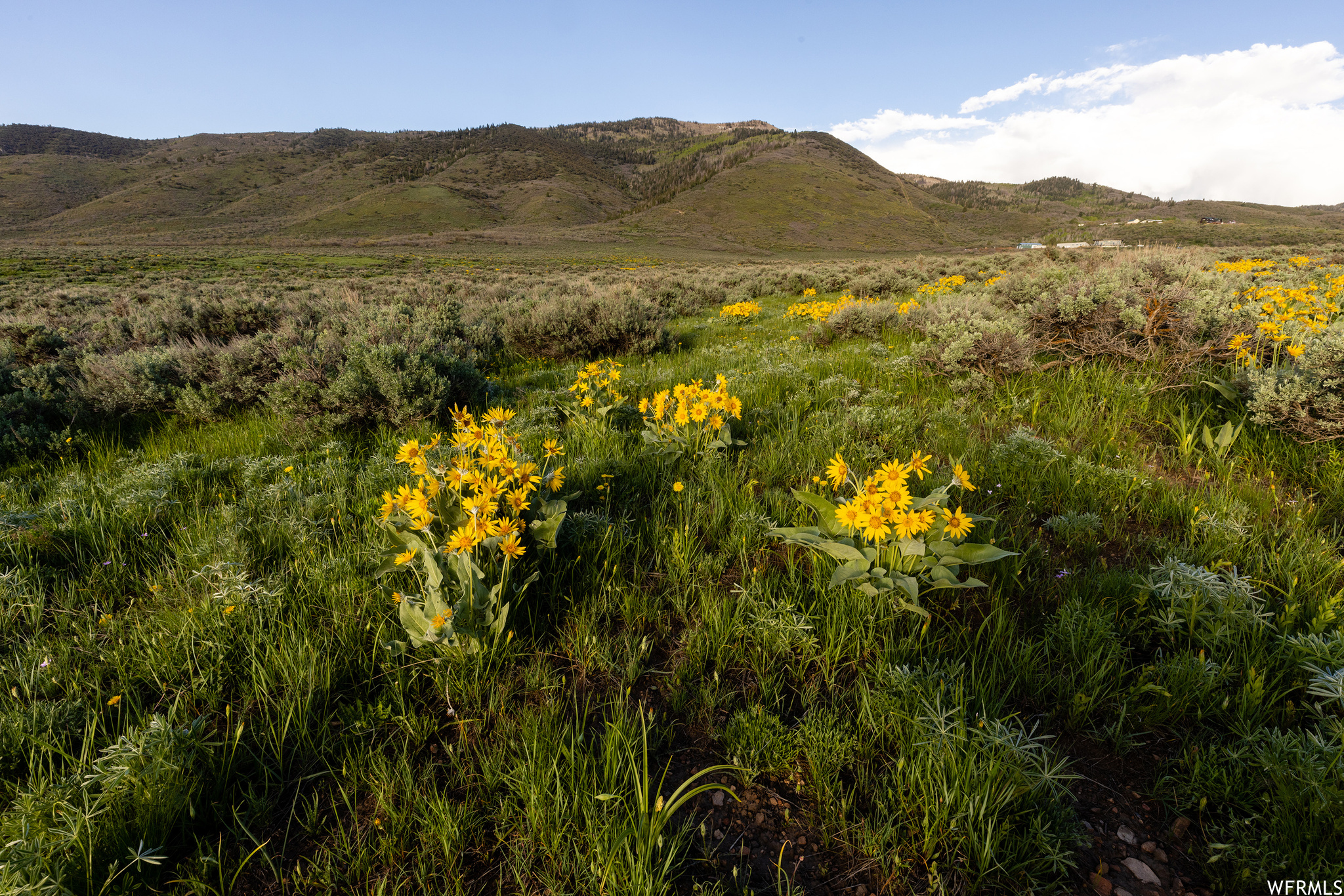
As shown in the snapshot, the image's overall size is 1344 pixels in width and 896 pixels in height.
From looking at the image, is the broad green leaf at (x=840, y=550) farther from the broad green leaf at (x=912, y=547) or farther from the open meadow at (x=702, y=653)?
the broad green leaf at (x=912, y=547)

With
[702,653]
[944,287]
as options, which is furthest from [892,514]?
[944,287]

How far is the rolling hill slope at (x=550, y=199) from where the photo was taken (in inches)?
3420

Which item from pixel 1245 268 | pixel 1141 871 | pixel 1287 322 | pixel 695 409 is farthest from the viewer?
pixel 1245 268

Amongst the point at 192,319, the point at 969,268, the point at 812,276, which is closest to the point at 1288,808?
the point at 192,319

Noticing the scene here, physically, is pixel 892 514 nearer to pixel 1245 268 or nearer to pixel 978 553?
pixel 978 553

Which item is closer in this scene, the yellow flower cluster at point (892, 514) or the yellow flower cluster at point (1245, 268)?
the yellow flower cluster at point (892, 514)

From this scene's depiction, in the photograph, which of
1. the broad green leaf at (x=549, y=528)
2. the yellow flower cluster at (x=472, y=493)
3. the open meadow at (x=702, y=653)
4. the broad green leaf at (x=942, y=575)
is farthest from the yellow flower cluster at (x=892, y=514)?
the yellow flower cluster at (x=472, y=493)

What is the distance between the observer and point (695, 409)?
3.28m

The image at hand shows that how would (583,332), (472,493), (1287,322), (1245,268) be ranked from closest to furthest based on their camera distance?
(472,493)
(1287,322)
(1245,268)
(583,332)

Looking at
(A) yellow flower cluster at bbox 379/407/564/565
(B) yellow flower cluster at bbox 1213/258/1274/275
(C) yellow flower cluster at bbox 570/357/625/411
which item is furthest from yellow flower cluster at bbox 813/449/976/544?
(B) yellow flower cluster at bbox 1213/258/1274/275

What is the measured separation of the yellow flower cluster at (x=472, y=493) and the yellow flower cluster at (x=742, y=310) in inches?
301

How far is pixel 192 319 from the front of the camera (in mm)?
8031

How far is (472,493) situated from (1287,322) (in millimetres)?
5881

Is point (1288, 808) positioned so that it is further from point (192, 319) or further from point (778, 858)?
point (192, 319)
